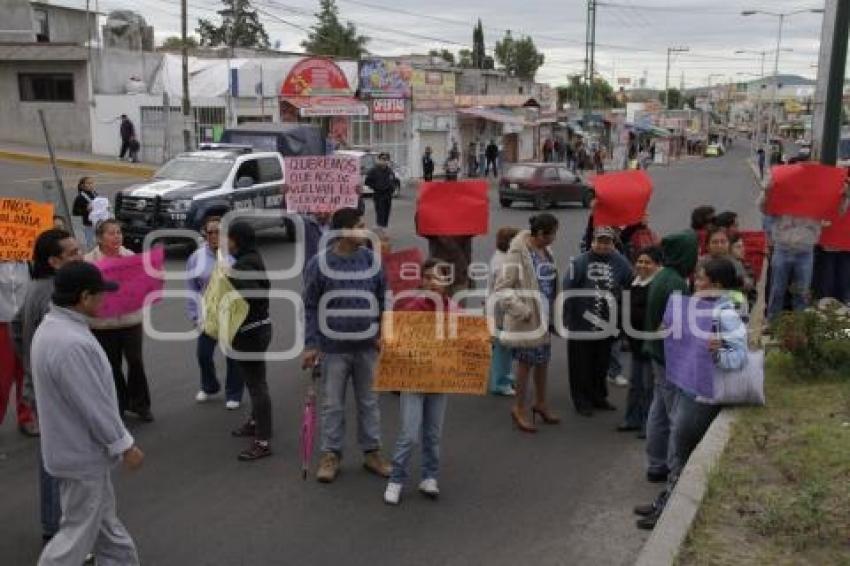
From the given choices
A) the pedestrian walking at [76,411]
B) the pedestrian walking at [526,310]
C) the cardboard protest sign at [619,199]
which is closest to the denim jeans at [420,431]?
the pedestrian walking at [526,310]

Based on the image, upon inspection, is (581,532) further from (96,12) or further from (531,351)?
(96,12)

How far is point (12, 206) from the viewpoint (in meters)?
7.33

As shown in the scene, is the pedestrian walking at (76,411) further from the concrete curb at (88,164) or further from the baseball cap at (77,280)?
the concrete curb at (88,164)

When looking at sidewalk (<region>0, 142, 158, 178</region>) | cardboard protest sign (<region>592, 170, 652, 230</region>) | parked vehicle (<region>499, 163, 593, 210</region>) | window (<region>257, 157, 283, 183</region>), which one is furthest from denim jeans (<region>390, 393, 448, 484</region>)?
sidewalk (<region>0, 142, 158, 178</region>)

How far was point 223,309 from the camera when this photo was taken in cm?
676

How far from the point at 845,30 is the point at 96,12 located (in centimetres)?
3758

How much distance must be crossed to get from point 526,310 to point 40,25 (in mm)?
38582

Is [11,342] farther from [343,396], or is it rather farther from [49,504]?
[343,396]

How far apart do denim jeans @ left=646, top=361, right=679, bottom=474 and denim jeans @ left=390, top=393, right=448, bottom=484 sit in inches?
59.8

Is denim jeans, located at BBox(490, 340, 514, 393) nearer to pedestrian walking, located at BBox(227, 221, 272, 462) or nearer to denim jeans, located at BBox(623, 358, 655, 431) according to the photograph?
denim jeans, located at BBox(623, 358, 655, 431)

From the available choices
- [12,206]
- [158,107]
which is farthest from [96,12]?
[12,206]

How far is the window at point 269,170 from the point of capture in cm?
1888

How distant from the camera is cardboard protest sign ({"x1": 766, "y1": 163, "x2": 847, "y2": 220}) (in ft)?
30.8

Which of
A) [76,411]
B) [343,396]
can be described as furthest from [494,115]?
[76,411]
